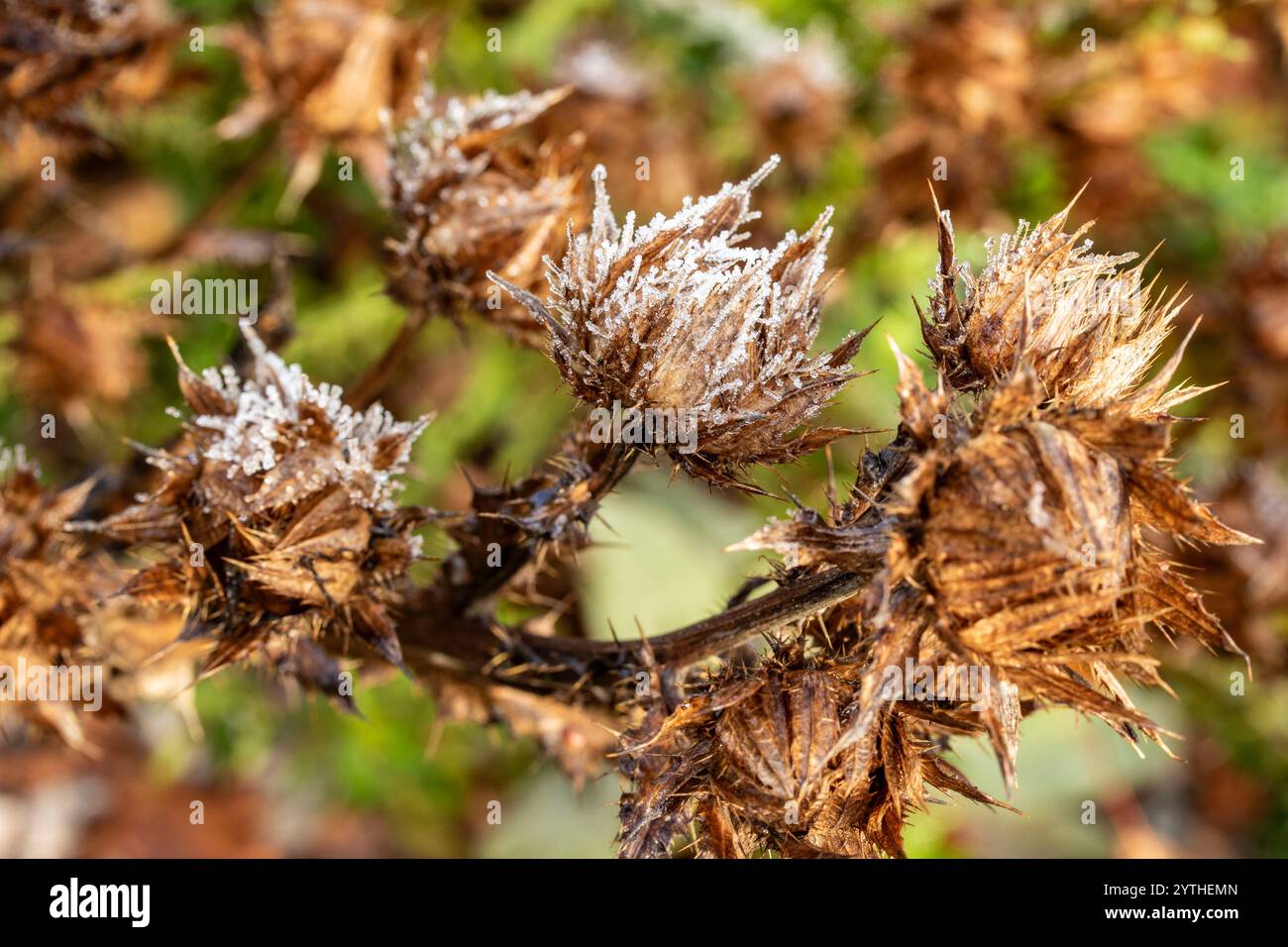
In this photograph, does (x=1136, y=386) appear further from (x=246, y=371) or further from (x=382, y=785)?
(x=382, y=785)

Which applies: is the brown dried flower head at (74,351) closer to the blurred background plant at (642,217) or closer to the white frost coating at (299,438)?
the blurred background plant at (642,217)

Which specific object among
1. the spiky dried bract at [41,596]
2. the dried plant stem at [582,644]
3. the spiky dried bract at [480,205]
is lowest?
the dried plant stem at [582,644]

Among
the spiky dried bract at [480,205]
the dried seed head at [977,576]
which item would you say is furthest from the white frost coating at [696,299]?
the spiky dried bract at [480,205]

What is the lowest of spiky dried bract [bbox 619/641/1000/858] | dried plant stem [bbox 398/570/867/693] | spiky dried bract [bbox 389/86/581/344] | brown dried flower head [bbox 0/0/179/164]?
spiky dried bract [bbox 619/641/1000/858]

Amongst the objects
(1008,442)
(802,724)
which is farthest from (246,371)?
(1008,442)

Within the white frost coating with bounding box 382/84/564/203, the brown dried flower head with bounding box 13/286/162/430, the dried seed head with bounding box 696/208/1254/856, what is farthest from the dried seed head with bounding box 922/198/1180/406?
the brown dried flower head with bounding box 13/286/162/430

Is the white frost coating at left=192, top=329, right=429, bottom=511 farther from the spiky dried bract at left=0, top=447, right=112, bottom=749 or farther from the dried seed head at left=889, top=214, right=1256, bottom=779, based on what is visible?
the dried seed head at left=889, top=214, right=1256, bottom=779
